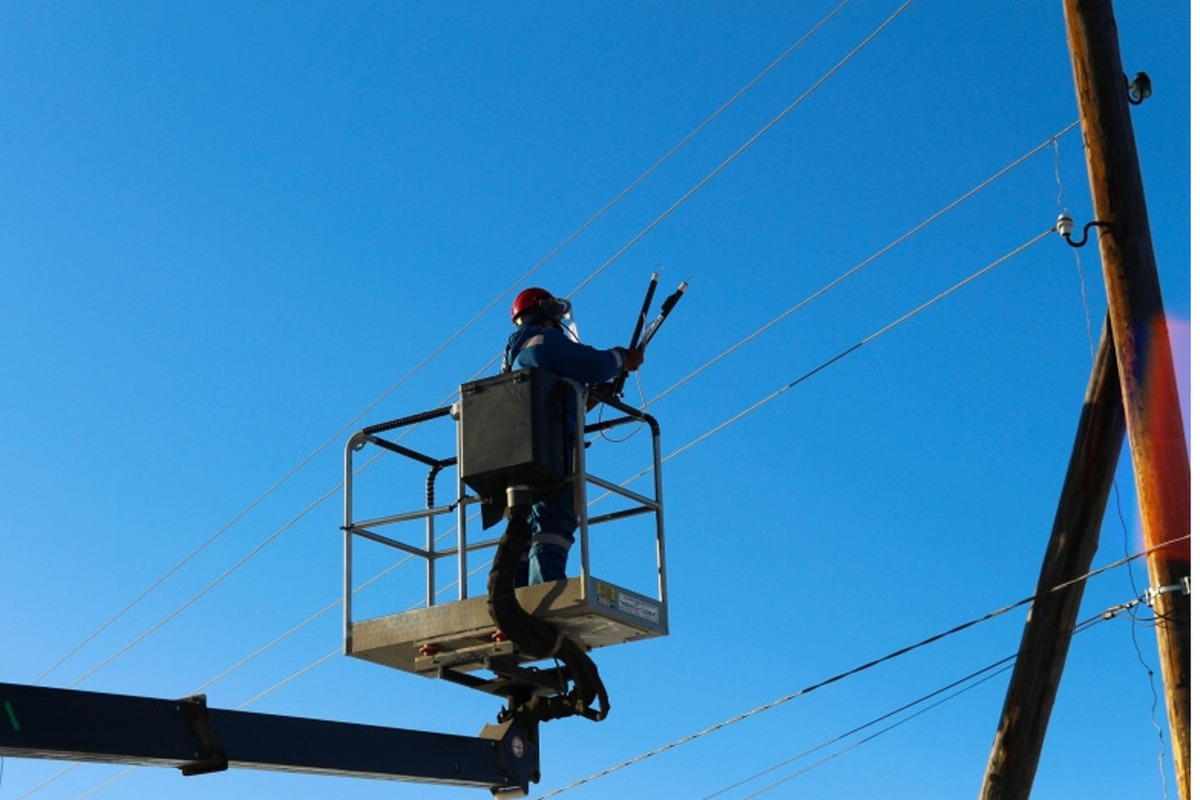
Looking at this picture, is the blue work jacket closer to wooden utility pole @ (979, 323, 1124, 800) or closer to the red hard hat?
the red hard hat

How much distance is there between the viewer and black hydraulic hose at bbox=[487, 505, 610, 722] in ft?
32.8

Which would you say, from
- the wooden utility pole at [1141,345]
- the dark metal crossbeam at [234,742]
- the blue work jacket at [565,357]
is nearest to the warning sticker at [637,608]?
the dark metal crossbeam at [234,742]

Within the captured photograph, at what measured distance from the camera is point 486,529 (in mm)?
10633

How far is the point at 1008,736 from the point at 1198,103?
15.3 ft

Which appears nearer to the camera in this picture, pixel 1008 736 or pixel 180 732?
pixel 180 732

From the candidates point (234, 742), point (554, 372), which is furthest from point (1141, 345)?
point (234, 742)

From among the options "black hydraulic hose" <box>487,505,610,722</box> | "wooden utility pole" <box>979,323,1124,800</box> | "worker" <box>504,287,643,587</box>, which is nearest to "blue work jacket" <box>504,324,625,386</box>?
"worker" <box>504,287,643,587</box>

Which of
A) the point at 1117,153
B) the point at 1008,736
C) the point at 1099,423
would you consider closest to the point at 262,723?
the point at 1008,736

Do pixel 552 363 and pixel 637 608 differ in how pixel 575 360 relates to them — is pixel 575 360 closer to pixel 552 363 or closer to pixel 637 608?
pixel 552 363

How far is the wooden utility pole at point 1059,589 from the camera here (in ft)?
35.8

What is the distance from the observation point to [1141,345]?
11.1 m

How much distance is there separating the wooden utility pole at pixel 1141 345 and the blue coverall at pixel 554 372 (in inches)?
117

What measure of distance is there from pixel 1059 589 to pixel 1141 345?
4.89ft

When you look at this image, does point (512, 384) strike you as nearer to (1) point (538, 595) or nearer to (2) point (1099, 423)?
(1) point (538, 595)
